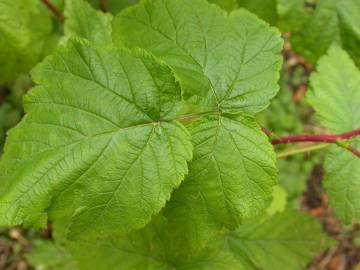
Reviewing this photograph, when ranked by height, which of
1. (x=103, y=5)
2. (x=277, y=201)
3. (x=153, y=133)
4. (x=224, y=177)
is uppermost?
(x=103, y=5)

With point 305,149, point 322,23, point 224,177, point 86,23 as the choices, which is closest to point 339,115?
point 305,149

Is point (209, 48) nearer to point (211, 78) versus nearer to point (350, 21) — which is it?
point (211, 78)

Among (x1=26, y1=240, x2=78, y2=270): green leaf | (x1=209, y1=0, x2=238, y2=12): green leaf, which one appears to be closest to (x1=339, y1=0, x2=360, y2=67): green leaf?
(x1=209, y1=0, x2=238, y2=12): green leaf

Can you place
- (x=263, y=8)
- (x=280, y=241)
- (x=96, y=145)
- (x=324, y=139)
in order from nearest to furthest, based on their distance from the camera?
1. (x=96, y=145)
2. (x=324, y=139)
3. (x=263, y=8)
4. (x=280, y=241)

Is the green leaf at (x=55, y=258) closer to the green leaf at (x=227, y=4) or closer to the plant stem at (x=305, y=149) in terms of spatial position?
the plant stem at (x=305, y=149)

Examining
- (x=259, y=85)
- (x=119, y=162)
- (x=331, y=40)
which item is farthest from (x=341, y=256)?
(x=119, y=162)

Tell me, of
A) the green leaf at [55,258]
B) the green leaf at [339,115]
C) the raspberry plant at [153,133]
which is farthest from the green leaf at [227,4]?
the green leaf at [55,258]

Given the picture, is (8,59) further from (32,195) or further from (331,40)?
(331,40)
